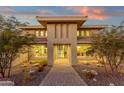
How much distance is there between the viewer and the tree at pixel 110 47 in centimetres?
838

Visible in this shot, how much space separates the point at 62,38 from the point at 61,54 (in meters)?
0.57

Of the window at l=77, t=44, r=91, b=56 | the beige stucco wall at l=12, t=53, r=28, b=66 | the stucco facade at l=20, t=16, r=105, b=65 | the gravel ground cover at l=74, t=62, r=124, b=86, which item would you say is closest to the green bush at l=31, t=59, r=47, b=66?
the stucco facade at l=20, t=16, r=105, b=65

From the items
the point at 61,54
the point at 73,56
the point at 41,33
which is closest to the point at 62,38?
the point at 61,54

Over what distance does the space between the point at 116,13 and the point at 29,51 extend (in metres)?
2.75

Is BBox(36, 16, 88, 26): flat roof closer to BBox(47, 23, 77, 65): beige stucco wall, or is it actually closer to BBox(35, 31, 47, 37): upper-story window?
BBox(47, 23, 77, 65): beige stucco wall

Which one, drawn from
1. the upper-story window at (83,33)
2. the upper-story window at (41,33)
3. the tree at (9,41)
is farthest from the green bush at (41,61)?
the upper-story window at (83,33)

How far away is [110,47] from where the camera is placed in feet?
28.3

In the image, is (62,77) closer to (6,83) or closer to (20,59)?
(20,59)

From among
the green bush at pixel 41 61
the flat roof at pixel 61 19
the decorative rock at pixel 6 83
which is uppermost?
the flat roof at pixel 61 19

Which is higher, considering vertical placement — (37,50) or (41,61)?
(37,50)

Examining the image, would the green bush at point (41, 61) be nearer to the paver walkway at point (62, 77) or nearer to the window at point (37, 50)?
the window at point (37, 50)

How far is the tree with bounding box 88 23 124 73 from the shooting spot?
8.38 metres

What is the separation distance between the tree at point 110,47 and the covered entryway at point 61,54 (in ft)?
2.81

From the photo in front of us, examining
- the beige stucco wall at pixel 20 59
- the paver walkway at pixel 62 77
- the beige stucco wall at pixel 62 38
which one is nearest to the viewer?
the paver walkway at pixel 62 77
